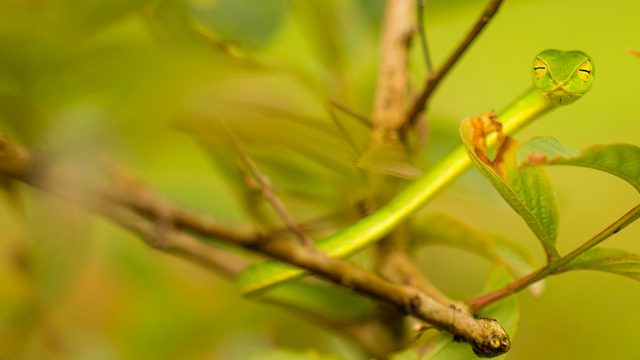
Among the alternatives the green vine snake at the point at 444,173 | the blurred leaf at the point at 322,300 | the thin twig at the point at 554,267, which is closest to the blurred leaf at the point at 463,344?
the thin twig at the point at 554,267

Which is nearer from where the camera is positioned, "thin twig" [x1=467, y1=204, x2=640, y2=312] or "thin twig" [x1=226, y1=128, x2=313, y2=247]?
"thin twig" [x1=467, y1=204, x2=640, y2=312]

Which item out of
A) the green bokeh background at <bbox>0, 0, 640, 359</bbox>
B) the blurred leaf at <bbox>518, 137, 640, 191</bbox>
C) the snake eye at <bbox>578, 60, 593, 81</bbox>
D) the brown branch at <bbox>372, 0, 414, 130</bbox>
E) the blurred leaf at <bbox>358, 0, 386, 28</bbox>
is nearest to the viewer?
the green bokeh background at <bbox>0, 0, 640, 359</bbox>

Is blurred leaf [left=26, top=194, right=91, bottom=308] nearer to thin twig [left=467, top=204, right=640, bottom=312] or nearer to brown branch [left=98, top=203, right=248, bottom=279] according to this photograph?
brown branch [left=98, top=203, right=248, bottom=279]

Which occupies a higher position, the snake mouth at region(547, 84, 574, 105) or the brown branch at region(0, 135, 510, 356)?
the snake mouth at region(547, 84, 574, 105)

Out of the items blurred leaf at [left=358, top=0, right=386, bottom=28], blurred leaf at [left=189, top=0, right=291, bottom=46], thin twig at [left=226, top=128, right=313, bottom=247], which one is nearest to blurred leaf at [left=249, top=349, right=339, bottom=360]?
thin twig at [left=226, top=128, right=313, bottom=247]

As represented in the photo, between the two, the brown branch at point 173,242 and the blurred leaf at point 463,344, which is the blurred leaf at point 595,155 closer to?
the blurred leaf at point 463,344

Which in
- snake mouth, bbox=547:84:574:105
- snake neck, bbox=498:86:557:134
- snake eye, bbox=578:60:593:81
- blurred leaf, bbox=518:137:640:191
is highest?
blurred leaf, bbox=518:137:640:191
